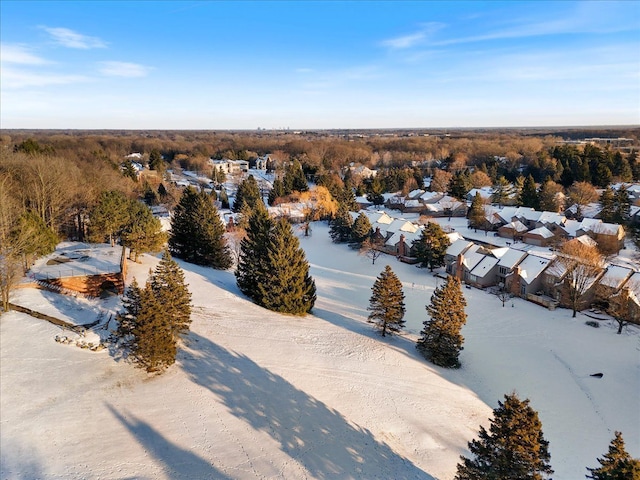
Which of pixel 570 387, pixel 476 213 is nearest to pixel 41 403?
pixel 570 387

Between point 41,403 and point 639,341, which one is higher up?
point 41,403

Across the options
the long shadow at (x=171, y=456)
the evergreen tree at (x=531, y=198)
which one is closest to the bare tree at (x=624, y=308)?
the long shadow at (x=171, y=456)

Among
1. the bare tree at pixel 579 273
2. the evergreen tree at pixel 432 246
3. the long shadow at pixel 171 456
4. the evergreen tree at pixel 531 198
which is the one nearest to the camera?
the long shadow at pixel 171 456

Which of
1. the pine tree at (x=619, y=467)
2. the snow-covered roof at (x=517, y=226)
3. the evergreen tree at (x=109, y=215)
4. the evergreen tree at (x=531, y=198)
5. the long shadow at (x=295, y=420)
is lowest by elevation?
the long shadow at (x=295, y=420)

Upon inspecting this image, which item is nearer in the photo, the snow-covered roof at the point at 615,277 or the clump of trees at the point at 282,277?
the clump of trees at the point at 282,277

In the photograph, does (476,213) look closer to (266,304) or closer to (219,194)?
(266,304)

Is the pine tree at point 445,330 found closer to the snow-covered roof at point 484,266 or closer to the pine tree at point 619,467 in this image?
the pine tree at point 619,467

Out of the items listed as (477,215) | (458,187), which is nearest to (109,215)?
(477,215)

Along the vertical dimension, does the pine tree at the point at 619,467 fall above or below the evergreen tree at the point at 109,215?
below
